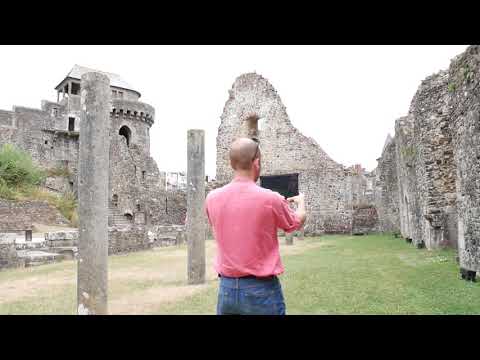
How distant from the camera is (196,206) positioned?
8.22 meters

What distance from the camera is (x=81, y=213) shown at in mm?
5234

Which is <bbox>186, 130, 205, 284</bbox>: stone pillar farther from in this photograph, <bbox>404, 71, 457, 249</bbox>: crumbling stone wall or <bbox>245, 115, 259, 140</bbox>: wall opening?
<bbox>245, 115, 259, 140</bbox>: wall opening

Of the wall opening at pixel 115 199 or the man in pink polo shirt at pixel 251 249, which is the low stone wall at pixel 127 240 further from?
the wall opening at pixel 115 199

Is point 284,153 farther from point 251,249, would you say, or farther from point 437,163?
point 251,249

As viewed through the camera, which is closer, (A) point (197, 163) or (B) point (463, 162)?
(B) point (463, 162)

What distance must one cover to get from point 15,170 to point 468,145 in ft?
84.7

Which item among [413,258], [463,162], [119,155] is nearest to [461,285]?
[463,162]

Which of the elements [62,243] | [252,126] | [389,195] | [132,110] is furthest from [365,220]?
[132,110]

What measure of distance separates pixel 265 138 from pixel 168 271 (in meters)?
14.6

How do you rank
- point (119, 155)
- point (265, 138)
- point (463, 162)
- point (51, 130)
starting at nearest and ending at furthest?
point (463, 162) < point (265, 138) < point (119, 155) < point (51, 130)

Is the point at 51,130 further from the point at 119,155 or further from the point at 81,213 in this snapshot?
the point at 81,213

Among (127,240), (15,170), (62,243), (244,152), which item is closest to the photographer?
(244,152)

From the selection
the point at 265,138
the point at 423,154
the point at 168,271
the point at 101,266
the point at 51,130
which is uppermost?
the point at 51,130

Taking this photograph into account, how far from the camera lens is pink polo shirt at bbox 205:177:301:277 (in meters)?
2.10
